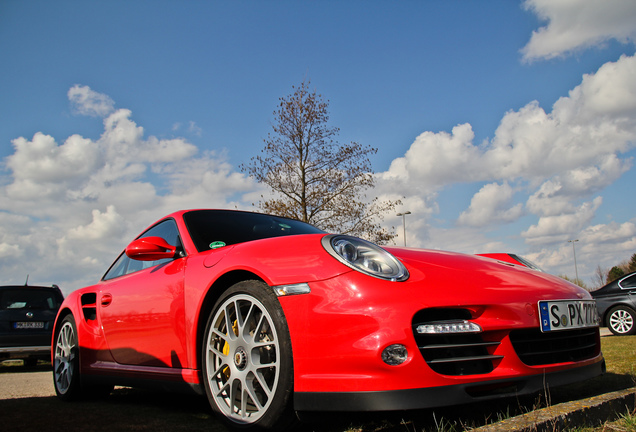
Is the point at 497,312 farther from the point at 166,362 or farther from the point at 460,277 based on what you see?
the point at 166,362

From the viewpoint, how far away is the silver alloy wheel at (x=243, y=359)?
103 inches

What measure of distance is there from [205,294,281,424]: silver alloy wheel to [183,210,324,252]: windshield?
0.70 m

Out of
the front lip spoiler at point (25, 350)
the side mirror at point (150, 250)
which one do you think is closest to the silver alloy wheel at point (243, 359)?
the side mirror at point (150, 250)

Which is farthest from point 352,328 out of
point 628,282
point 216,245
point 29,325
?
point 628,282

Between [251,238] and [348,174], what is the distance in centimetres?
1402

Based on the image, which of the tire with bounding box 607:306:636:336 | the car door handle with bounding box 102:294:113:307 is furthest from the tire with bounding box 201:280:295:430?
the tire with bounding box 607:306:636:336

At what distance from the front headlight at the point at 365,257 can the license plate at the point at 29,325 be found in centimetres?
856

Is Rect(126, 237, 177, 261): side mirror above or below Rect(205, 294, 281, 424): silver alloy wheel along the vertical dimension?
above

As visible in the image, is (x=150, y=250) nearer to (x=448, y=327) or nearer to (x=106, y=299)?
(x=106, y=299)

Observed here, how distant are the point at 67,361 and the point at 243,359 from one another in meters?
2.62

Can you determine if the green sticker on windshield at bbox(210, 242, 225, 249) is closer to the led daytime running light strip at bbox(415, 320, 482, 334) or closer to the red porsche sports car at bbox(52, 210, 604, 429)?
the red porsche sports car at bbox(52, 210, 604, 429)

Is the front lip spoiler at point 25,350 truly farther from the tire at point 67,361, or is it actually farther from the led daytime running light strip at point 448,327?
the led daytime running light strip at point 448,327

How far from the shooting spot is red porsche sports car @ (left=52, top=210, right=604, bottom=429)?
2.31 m

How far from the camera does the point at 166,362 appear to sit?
3.30m
